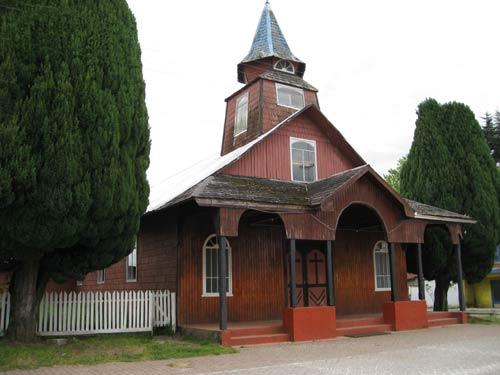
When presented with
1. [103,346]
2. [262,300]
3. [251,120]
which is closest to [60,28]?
[103,346]

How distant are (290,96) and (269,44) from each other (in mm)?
2796

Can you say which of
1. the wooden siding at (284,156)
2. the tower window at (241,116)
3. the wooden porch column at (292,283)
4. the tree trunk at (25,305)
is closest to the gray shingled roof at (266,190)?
the wooden siding at (284,156)

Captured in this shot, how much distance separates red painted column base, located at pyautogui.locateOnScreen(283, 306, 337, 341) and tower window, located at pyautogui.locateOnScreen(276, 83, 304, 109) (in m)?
10.6

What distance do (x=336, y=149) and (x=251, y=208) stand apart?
7.46m

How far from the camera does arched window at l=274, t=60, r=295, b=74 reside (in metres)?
23.5

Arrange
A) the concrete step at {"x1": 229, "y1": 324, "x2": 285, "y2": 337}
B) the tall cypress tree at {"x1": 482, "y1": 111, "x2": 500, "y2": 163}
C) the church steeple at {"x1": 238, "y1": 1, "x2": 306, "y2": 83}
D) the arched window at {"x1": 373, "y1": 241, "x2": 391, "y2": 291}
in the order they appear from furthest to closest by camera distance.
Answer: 1. the tall cypress tree at {"x1": 482, "y1": 111, "x2": 500, "y2": 163}
2. the church steeple at {"x1": 238, "y1": 1, "x2": 306, "y2": 83}
3. the arched window at {"x1": 373, "y1": 241, "x2": 391, "y2": 291}
4. the concrete step at {"x1": 229, "y1": 324, "x2": 285, "y2": 337}

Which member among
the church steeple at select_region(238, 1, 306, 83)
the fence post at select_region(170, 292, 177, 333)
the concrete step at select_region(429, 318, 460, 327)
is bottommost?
the concrete step at select_region(429, 318, 460, 327)

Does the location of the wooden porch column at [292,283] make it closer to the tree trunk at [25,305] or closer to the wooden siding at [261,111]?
the tree trunk at [25,305]

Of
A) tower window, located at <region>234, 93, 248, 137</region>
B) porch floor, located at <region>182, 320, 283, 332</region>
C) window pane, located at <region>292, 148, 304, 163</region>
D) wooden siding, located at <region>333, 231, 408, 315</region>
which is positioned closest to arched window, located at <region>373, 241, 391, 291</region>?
wooden siding, located at <region>333, 231, 408, 315</region>

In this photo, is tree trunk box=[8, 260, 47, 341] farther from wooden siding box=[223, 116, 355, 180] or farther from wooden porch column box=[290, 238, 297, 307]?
wooden siding box=[223, 116, 355, 180]

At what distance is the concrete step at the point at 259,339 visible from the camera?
41.7 feet

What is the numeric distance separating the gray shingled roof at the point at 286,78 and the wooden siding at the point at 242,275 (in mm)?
7486

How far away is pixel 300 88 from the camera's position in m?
23.0

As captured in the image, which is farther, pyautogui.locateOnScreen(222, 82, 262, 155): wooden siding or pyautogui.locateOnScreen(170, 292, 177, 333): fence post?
pyautogui.locateOnScreen(222, 82, 262, 155): wooden siding
